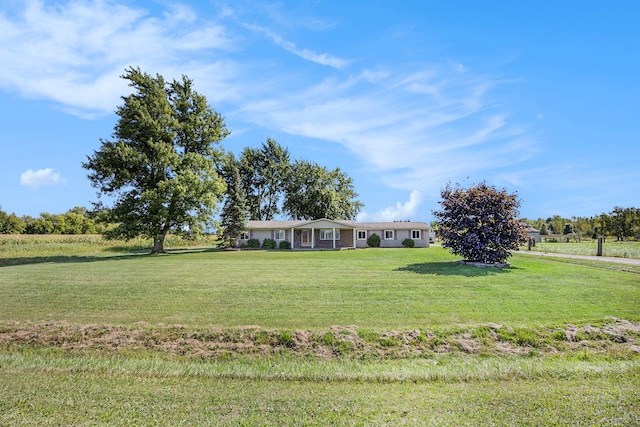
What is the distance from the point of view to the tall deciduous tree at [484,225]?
17531 mm

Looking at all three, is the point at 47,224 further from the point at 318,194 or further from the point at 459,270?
the point at 459,270

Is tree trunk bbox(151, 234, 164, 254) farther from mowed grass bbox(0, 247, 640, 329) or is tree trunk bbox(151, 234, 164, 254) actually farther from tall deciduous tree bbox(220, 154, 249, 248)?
mowed grass bbox(0, 247, 640, 329)

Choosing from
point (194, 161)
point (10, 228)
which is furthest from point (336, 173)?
point (10, 228)

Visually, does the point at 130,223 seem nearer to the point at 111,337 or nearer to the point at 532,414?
the point at 111,337

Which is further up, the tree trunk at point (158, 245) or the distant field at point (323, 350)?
the tree trunk at point (158, 245)

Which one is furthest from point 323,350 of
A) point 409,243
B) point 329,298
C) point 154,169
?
point 409,243

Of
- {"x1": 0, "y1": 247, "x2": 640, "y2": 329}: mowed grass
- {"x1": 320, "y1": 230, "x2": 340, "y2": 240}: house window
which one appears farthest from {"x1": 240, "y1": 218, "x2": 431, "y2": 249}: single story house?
{"x1": 0, "y1": 247, "x2": 640, "y2": 329}: mowed grass

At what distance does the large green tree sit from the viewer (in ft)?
97.7

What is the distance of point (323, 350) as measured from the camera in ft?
24.2

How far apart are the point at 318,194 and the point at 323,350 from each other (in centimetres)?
4322

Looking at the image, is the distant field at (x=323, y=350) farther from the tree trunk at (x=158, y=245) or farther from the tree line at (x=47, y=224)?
the tree line at (x=47, y=224)

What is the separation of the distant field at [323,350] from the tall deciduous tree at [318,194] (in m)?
35.9

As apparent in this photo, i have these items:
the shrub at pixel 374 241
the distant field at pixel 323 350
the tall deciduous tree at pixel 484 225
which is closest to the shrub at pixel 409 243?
the shrub at pixel 374 241

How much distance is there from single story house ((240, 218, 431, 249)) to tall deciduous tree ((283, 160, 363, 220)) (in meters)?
8.72
